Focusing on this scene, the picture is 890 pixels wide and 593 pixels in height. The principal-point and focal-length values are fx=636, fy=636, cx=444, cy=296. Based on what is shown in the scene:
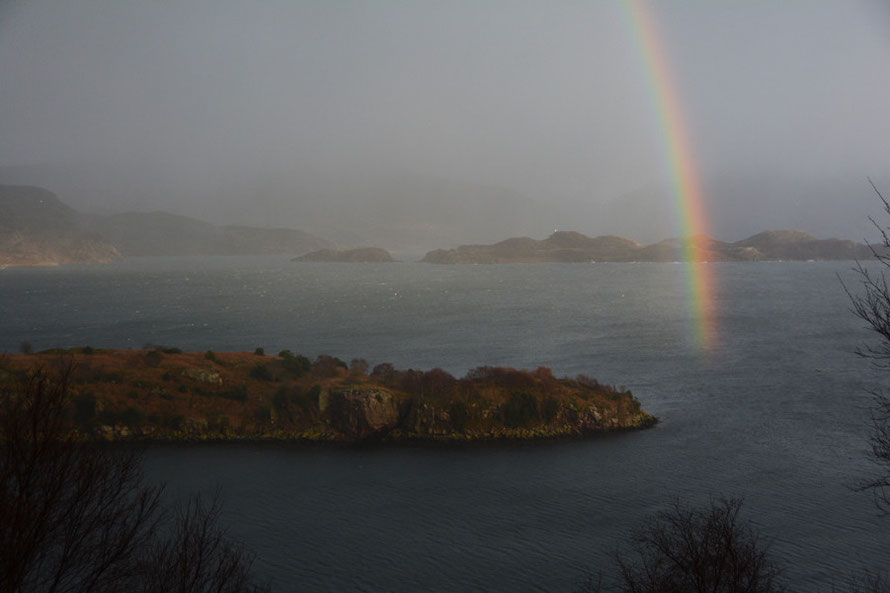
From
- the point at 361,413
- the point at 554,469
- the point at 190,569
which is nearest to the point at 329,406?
the point at 361,413

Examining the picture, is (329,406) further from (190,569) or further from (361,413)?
(190,569)

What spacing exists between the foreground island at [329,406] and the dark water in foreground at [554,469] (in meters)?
1.65

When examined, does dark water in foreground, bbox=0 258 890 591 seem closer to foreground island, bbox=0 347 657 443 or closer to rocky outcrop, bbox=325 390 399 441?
foreground island, bbox=0 347 657 443

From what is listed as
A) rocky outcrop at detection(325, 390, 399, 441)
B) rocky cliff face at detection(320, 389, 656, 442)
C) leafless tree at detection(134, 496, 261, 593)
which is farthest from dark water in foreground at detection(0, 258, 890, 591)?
leafless tree at detection(134, 496, 261, 593)

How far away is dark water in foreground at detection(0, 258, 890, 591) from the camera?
20.6 m

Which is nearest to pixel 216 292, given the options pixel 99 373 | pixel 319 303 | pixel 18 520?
pixel 319 303

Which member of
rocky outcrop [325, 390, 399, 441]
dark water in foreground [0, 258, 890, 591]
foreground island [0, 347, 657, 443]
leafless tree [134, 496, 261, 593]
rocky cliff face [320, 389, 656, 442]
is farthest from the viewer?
rocky outcrop [325, 390, 399, 441]

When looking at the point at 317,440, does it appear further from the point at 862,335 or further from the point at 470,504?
the point at 862,335

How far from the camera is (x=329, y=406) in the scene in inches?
1361

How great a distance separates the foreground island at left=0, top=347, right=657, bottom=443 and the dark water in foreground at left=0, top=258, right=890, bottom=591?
5.40 feet

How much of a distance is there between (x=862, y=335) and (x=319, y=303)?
6767 centimetres

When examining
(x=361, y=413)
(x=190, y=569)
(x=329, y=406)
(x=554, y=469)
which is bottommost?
(x=554, y=469)

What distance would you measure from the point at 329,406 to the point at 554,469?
504 inches

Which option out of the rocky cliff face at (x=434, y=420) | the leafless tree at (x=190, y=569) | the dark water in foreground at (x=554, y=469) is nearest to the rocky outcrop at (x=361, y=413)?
the rocky cliff face at (x=434, y=420)
